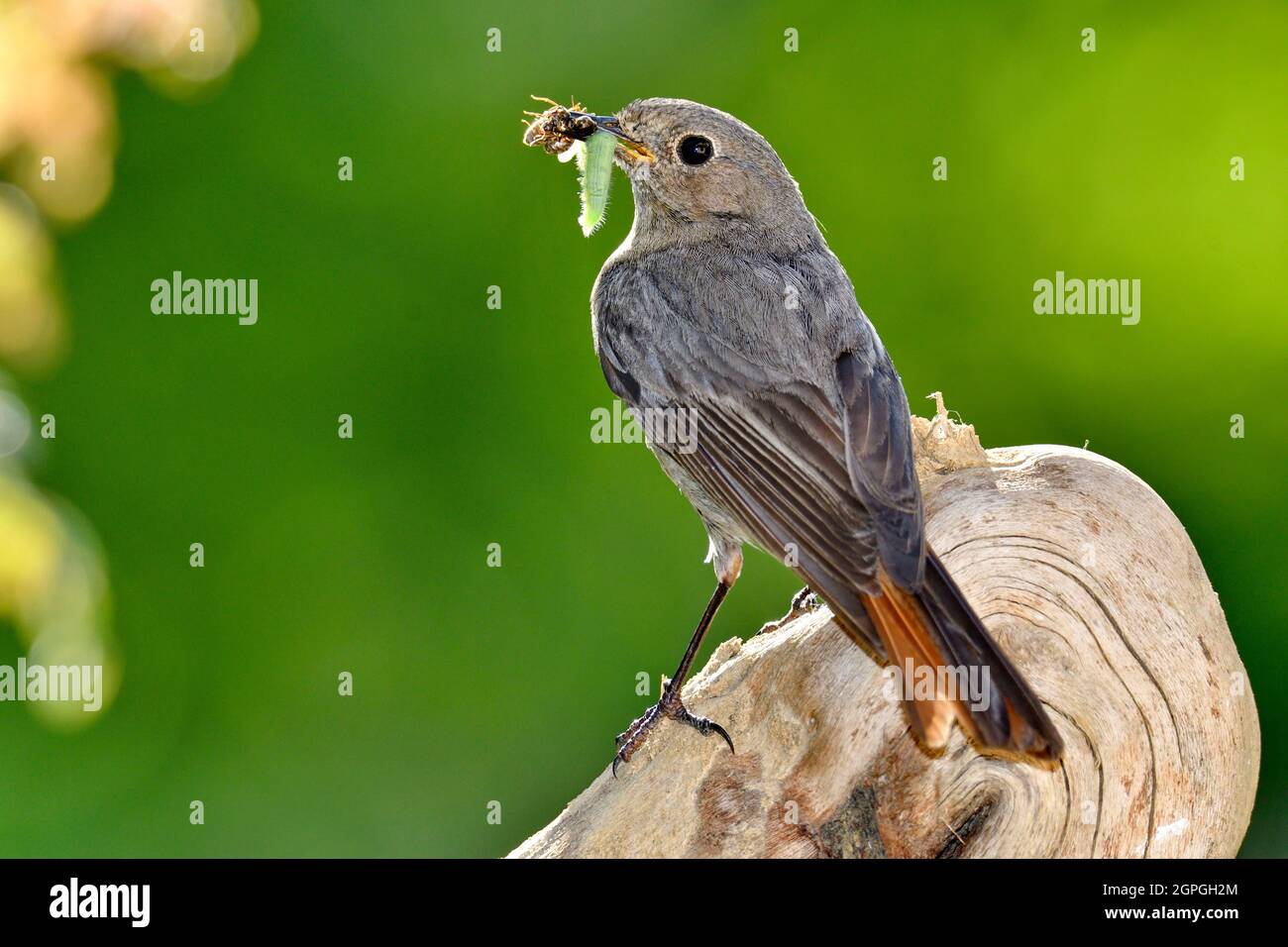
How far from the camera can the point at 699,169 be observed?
4914 millimetres

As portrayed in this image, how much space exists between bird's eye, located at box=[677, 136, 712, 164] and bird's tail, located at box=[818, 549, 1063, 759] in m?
1.69

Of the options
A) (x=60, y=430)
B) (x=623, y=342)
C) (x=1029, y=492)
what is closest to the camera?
(x=1029, y=492)

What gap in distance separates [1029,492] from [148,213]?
3.58 meters

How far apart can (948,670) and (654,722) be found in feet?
3.21

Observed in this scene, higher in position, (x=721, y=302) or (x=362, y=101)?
(x=362, y=101)

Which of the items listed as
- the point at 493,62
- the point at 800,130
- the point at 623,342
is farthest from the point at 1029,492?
the point at 493,62

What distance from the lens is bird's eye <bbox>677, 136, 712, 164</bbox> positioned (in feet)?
16.1

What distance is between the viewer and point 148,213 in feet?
19.5

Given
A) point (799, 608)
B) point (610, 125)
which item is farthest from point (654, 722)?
point (610, 125)

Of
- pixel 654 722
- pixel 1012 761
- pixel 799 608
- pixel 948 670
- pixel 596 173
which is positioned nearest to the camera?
pixel 948 670

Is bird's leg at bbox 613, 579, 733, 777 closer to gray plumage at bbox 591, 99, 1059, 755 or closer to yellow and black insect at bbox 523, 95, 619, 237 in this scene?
gray plumage at bbox 591, 99, 1059, 755

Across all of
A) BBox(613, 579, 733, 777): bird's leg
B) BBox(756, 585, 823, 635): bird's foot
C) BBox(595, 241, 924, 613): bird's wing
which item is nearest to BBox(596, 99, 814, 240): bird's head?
BBox(595, 241, 924, 613): bird's wing

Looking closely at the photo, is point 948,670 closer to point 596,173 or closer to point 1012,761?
point 1012,761

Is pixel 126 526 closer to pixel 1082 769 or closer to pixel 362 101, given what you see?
pixel 362 101
